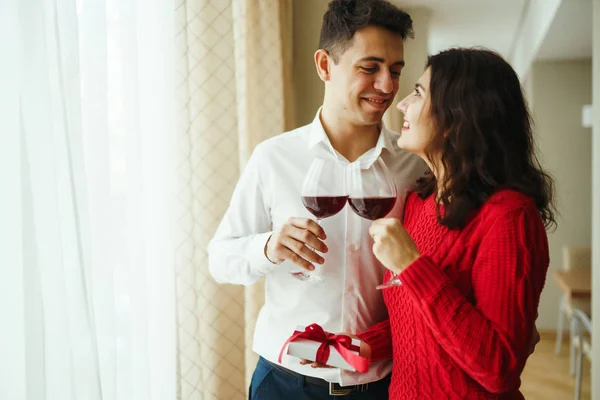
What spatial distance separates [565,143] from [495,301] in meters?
5.67

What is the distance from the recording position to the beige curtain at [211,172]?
6.63 ft

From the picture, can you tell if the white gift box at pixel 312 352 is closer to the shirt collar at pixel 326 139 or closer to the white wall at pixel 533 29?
the shirt collar at pixel 326 139

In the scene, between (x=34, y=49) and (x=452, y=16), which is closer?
(x=34, y=49)

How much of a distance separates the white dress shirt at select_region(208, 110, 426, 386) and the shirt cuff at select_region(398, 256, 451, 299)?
13.9 inches

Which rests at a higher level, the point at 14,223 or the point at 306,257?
the point at 14,223

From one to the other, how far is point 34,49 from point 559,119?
6.13 meters

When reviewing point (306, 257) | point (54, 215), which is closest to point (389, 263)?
point (306, 257)

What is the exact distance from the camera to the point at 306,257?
1.25m

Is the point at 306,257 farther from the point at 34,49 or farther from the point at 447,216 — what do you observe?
the point at 34,49

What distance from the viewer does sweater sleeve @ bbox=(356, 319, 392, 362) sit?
4.75 feet

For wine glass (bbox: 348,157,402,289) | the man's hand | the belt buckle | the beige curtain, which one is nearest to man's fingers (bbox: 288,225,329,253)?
the man's hand

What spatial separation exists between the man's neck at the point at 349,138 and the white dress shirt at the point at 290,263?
0.04 metres

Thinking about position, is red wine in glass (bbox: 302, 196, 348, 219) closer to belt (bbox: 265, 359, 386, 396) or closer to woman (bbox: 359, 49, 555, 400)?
woman (bbox: 359, 49, 555, 400)

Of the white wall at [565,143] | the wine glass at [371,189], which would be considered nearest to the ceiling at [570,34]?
the white wall at [565,143]
